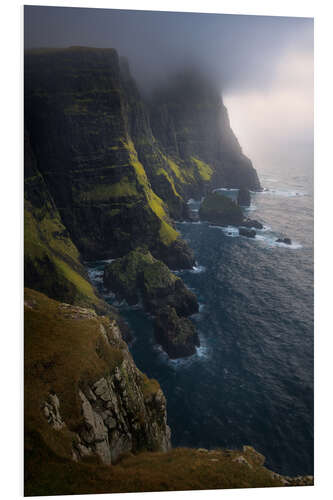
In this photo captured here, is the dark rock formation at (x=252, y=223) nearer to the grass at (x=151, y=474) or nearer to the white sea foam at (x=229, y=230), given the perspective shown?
the white sea foam at (x=229, y=230)

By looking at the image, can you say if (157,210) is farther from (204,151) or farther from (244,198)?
(204,151)

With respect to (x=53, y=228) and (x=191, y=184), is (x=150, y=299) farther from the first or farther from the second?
(x=191, y=184)

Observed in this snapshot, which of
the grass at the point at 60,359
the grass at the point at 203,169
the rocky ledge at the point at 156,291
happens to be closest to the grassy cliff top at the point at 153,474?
the grass at the point at 60,359

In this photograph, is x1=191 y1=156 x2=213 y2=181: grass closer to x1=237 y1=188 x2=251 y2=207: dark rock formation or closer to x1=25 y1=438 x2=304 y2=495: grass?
x1=237 y1=188 x2=251 y2=207: dark rock formation

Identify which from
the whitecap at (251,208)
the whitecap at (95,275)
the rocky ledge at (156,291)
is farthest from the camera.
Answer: the whitecap at (251,208)

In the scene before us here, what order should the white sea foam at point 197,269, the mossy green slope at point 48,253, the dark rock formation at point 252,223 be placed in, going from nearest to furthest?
the mossy green slope at point 48,253
the white sea foam at point 197,269
the dark rock formation at point 252,223

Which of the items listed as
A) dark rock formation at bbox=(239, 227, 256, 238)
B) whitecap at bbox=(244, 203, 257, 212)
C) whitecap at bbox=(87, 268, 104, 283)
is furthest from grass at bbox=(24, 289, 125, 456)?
whitecap at bbox=(244, 203, 257, 212)
